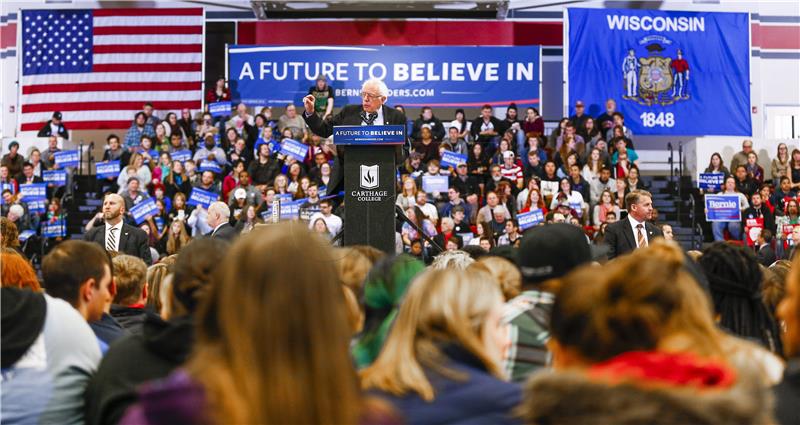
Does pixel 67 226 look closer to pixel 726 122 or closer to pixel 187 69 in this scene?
pixel 187 69

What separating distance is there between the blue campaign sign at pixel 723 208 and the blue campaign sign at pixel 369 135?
1028 cm

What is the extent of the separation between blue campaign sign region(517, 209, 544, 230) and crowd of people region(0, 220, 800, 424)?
1120cm

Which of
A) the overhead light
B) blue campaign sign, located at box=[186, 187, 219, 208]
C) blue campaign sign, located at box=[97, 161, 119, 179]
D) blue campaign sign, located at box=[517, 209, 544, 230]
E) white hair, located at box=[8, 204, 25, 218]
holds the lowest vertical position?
blue campaign sign, located at box=[517, 209, 544, 230]

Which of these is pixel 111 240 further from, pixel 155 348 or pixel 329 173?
pixel 329 173

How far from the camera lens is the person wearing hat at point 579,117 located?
19391mm

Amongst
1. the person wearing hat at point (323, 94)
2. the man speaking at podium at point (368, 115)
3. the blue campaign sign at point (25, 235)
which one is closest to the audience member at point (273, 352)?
the man speaking at podium at point (368, 115)

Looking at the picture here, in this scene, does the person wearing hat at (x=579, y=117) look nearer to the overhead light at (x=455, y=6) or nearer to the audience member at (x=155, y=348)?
the overhead light at (x=455, y=6)

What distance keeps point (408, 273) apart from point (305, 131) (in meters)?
16.4

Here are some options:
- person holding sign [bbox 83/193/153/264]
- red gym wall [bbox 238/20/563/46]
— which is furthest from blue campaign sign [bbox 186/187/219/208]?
red gym wall [bbox 238/20/563/46]

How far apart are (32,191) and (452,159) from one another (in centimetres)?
771

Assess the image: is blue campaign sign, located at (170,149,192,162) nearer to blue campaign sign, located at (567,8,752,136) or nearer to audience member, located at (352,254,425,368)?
blue campaign sign, located at (567,8,752,136)

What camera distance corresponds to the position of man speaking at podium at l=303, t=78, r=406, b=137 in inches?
306

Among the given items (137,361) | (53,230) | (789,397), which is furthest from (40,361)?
(53,230)

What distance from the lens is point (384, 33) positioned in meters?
22.1
